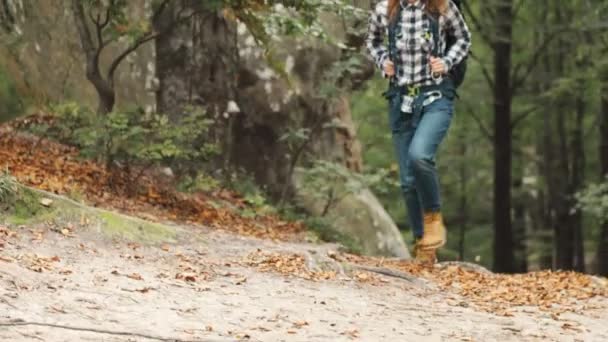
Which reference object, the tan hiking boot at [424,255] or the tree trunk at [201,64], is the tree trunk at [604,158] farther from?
the tan hiking boot at [424,255]

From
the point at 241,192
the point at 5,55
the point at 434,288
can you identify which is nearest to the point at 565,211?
the point at 241,192

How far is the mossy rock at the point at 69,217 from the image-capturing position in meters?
5.41

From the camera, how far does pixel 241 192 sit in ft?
36.2

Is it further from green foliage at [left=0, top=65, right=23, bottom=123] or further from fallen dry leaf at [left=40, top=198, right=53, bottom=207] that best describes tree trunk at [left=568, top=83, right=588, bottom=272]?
fallen dry leaf at [left=40, top=198, right=53, bottom=207]

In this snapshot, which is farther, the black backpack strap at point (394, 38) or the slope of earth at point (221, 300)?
the black backpack strap at point (394, 38)

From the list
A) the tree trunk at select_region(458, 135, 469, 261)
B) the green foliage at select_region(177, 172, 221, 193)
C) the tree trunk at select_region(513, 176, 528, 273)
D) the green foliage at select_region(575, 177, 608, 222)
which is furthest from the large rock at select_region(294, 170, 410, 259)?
the tree trunk at select_region(458, 135, 469, 261)

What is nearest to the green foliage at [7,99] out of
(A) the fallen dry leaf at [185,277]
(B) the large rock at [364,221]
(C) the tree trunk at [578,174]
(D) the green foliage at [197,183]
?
(D) the green foliage at [197,183]

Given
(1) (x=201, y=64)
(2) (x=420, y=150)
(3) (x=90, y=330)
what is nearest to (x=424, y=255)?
(2) (x=420, y=150)

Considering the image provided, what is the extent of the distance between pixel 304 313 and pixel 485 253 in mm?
21927

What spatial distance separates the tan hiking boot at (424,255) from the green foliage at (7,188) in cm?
300

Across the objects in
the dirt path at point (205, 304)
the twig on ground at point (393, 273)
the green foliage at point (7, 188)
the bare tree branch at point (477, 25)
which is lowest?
the dirt path at point (205, 304)

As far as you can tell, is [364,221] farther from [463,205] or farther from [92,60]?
[463,205]

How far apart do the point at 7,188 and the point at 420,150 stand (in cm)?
283

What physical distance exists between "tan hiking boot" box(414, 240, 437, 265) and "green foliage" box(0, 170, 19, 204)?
3004mm
